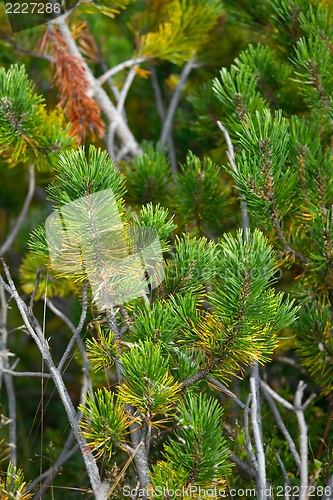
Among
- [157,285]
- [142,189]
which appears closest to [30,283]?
[142,189]

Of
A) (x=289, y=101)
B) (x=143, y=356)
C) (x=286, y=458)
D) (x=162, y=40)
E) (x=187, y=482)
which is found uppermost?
(x=162, y=40)

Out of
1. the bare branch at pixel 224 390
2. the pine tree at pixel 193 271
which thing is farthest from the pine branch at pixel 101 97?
the bare branch at pixel 224 390

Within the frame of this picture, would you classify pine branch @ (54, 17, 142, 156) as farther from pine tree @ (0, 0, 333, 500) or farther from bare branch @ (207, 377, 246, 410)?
bare branch @ (207, 377, 246, 410)

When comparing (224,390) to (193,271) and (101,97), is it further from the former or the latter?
(101,97)


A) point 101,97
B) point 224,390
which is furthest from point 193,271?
point 101,97

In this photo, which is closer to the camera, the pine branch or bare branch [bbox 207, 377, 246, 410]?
bare branch [bbox 207, 377, 246, 410]

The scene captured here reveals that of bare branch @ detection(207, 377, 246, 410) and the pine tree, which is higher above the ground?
the pine tree

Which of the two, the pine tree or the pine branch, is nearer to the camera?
the pine tree

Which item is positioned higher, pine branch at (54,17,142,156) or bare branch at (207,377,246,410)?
pine branch at (54,17,142,156)

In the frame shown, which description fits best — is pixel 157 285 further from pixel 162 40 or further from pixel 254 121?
pixel 162 40

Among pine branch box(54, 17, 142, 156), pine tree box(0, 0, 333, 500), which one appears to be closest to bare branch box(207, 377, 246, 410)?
pine tree box(0, 0, 333, 500)

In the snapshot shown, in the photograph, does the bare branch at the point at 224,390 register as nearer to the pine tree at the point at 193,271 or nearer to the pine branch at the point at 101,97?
the pine tree at the point at 193,271
